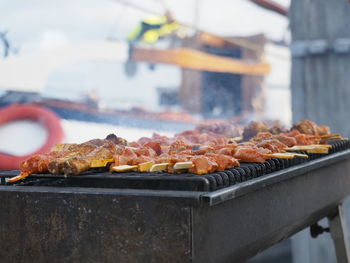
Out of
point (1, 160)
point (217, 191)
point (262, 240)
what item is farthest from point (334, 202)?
point (1, 160)

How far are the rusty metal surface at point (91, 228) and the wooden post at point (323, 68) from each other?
4.24 m

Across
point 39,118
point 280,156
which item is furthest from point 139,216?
point 39,118

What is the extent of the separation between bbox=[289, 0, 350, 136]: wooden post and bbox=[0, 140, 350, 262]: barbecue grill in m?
3.48

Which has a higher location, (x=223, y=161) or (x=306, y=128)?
(x=306, y=128)

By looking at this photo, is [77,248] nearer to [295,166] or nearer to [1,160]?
[295,166]

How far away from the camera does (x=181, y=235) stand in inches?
70.2

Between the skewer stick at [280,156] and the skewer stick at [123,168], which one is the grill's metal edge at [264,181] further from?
the skewer stick at [123,168]

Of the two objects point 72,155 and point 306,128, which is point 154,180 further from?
point 306,128

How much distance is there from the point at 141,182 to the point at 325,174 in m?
1.61

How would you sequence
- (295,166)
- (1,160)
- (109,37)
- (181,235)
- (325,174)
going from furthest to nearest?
(109,37) < (1,160) < (325,174) < (295,166) < (181,235)

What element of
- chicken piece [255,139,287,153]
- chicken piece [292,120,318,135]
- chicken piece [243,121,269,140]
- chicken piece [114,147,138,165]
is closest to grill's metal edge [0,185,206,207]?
chicken piece [114,147,138,165]

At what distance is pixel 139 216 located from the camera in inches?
73.4

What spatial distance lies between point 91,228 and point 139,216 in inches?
8.3

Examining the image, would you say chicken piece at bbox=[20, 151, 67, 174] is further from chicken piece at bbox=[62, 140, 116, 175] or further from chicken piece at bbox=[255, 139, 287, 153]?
chicken piece at bbox=[255, 139, 287, 153]
